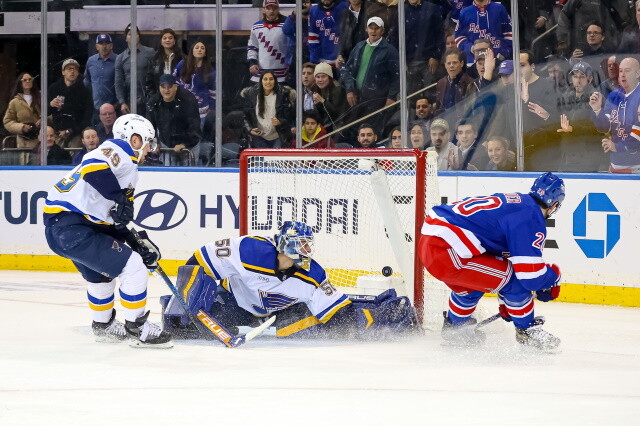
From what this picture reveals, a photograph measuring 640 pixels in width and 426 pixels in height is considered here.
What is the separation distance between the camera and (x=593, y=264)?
20.8 feet

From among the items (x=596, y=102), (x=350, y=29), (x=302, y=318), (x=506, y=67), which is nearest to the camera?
(x=302, y=318)

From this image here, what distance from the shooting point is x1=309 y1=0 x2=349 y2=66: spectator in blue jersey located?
7.60 m

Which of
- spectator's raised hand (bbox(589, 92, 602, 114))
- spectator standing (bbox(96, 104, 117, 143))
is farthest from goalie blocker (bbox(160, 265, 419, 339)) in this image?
spectator standing (bbox(96, 104, 117, 143))

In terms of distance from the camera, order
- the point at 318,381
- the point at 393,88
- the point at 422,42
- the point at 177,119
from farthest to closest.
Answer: the point at 177,119 → the point at 393,88 → the point at 422,42 → the point at 318,381

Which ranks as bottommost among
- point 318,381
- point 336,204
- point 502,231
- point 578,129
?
point 318,381

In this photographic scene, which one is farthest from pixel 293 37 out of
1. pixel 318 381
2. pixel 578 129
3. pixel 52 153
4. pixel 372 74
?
Result: pixel 318 381

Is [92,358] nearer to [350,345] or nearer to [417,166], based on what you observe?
[350,345]

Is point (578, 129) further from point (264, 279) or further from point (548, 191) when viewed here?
point (264, 279)

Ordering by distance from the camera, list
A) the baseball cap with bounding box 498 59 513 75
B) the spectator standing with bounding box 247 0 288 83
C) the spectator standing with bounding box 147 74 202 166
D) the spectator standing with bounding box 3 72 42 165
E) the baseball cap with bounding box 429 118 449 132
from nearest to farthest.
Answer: the baseball cap with bounding box 498 59 513 75 < the baseball cap with bounding box 429 118 449 132 < the spectator standing with bounding box 247 0 288 83 < the spectator standing with bounding box 147 74 202 166 < the spectator standing with bounding box 3 72 42 165

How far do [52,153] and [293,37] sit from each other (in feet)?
6.77

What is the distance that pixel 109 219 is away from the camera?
475 centimetres

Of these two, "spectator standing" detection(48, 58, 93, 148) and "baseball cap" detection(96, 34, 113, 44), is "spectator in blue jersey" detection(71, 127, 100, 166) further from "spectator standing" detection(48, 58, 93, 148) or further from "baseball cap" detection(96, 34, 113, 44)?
"baseball cap" detection(96, 34, 113, 44)

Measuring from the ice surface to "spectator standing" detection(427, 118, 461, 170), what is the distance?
1.79 metres

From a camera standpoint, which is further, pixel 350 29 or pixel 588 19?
pixel 350 29
